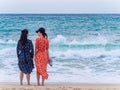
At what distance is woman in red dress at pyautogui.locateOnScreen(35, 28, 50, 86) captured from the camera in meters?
6.84

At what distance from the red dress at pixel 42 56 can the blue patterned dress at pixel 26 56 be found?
7cm

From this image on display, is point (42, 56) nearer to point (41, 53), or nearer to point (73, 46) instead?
point (41, 53)

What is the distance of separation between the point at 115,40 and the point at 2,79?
4.36 ft

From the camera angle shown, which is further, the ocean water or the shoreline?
the ocean water

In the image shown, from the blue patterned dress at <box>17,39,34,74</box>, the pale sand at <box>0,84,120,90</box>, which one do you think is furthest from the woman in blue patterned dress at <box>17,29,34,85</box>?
the pale sand at <box>0,84,120,90</box>

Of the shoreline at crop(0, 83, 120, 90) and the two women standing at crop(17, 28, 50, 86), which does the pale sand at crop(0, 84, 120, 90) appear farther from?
the two women standing at crop(17, 28, 50, 86)

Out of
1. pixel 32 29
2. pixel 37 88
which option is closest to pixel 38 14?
pixel 32 29

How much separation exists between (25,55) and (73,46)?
A: 0.56 metres

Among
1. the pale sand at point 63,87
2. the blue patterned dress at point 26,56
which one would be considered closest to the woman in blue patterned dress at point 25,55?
the blue patterned dress at point 26,56

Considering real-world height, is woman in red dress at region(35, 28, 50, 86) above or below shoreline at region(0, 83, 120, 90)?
above

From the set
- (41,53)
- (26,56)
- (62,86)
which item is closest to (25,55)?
(26,56)

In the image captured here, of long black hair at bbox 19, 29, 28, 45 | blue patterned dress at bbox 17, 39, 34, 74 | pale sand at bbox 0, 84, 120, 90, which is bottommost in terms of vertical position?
pale sand at bbox 0, 84, 120, 90

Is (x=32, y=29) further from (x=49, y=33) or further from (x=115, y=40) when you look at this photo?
(x=115, y=40)

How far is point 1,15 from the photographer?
276 inches
